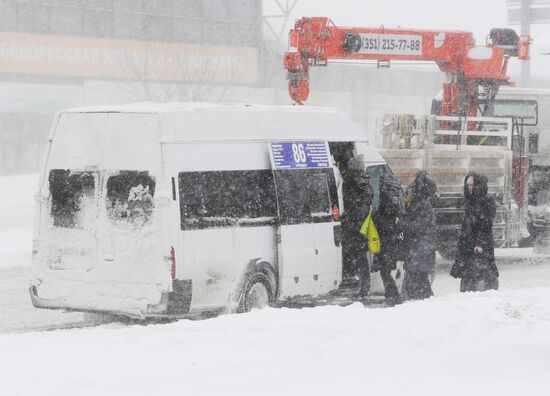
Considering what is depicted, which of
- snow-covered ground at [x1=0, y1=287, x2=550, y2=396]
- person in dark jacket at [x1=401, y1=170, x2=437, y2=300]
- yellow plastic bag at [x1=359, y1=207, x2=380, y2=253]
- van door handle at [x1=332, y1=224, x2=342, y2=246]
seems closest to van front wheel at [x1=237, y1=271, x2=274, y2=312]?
van door handle at [x1=332, y1=224, x2=342, y2=246]

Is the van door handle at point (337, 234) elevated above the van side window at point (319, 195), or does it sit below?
below

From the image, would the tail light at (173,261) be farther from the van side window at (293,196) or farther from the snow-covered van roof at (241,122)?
the van side window at (293,196)

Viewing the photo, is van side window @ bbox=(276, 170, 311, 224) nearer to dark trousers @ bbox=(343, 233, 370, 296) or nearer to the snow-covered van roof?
the snow-covered van roof

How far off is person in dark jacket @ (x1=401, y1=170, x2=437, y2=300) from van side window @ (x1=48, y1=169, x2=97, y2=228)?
12.2 feet

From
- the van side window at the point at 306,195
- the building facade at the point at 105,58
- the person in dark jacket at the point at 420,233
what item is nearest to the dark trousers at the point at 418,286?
the person in dark jacket at the point at 420,233

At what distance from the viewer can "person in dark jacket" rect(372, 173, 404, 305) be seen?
1291cm

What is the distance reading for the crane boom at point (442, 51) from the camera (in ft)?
63.2

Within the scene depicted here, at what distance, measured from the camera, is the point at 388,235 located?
1292 centimetres

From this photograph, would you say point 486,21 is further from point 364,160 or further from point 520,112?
point 364,160

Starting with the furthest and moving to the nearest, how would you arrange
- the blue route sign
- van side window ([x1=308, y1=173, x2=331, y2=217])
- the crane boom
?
1. the crane boom
2. van side window ([x1=308, y1=173, x2=331, y2=217])
3. the blue route sign

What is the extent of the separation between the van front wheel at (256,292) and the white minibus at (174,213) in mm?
13

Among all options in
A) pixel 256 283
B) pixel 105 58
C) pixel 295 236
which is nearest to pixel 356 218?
pixel 295 236

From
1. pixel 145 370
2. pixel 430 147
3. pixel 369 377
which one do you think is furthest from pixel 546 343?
pixel 430 147

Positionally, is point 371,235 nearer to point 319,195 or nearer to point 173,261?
point 319,195
